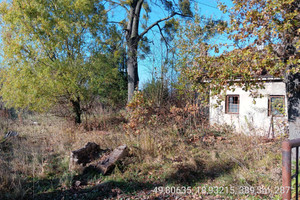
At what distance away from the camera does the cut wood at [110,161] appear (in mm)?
4781

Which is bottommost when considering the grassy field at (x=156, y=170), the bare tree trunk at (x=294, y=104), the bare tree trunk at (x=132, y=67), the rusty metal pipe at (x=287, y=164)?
the grassy field at (x=156, y=170)

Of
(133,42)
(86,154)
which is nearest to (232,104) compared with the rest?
(133,42)

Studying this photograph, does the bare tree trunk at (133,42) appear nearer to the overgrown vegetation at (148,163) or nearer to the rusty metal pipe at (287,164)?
the overgrown vegetation at (148,163)

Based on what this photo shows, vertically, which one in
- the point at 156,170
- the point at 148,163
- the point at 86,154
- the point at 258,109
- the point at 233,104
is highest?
the point at 233,104

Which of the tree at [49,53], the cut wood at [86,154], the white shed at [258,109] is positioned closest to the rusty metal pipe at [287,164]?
the cut wood at [86,154]

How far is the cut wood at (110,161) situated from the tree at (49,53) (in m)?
4.23

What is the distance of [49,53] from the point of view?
8250 mm

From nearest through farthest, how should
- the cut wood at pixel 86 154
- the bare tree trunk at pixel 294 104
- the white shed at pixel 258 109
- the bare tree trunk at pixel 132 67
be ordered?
1. the bare tree trunk at pixel 294 104
2. the cut wood at pixel 86 154
3. the white shed at pixel 258 109
4. the bare tree trunk at pixel 132 67

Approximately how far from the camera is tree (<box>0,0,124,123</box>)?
25.3 ft

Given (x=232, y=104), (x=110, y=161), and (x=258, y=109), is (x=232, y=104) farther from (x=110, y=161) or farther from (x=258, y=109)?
(x=110, y=161)

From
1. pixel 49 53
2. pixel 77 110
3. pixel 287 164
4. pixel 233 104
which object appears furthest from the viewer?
pixel 233 104

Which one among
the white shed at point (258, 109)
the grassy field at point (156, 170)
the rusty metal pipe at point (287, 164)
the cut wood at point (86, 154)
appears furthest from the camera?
the white shed at point (258, 109)

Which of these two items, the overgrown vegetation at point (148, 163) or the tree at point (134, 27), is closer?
the overgrown vegetation at point (148, 163)

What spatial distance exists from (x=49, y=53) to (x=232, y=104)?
8.69m
